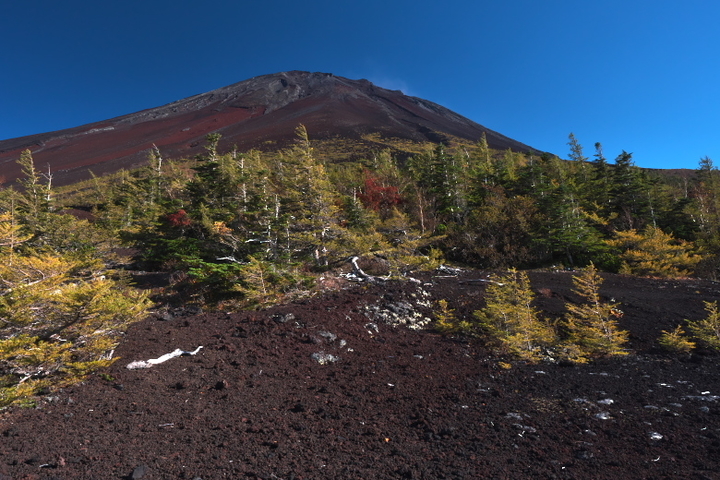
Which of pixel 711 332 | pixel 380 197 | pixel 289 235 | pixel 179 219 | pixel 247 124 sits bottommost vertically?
pixel 711 332

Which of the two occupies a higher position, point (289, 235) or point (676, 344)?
point (289, 235)

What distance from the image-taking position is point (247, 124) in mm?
81062

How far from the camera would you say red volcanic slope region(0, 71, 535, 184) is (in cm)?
6397

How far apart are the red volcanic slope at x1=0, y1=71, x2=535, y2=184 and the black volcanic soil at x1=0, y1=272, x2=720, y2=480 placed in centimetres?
6007

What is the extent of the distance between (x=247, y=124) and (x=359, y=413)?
88.7 metres

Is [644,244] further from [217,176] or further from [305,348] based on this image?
[217,176]

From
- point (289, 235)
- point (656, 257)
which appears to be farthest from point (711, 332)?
point (289, 235)

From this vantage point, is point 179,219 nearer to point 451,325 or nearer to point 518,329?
point 451,325

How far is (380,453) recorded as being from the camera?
319cm

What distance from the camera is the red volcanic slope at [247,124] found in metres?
64.0

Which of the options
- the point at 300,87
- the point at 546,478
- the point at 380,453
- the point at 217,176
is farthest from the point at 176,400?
the point at 300,87

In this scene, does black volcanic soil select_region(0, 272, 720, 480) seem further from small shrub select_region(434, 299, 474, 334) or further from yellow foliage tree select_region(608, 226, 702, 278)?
yellow foliage tree select_region(608, 226, 702, 278)

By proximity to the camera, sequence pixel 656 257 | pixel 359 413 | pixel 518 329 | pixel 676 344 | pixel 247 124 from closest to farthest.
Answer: pixel 359 413
pixel 676 344
pixel 518 329
pixel 656 257
pixel 247 124

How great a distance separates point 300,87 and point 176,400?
12722 cm
